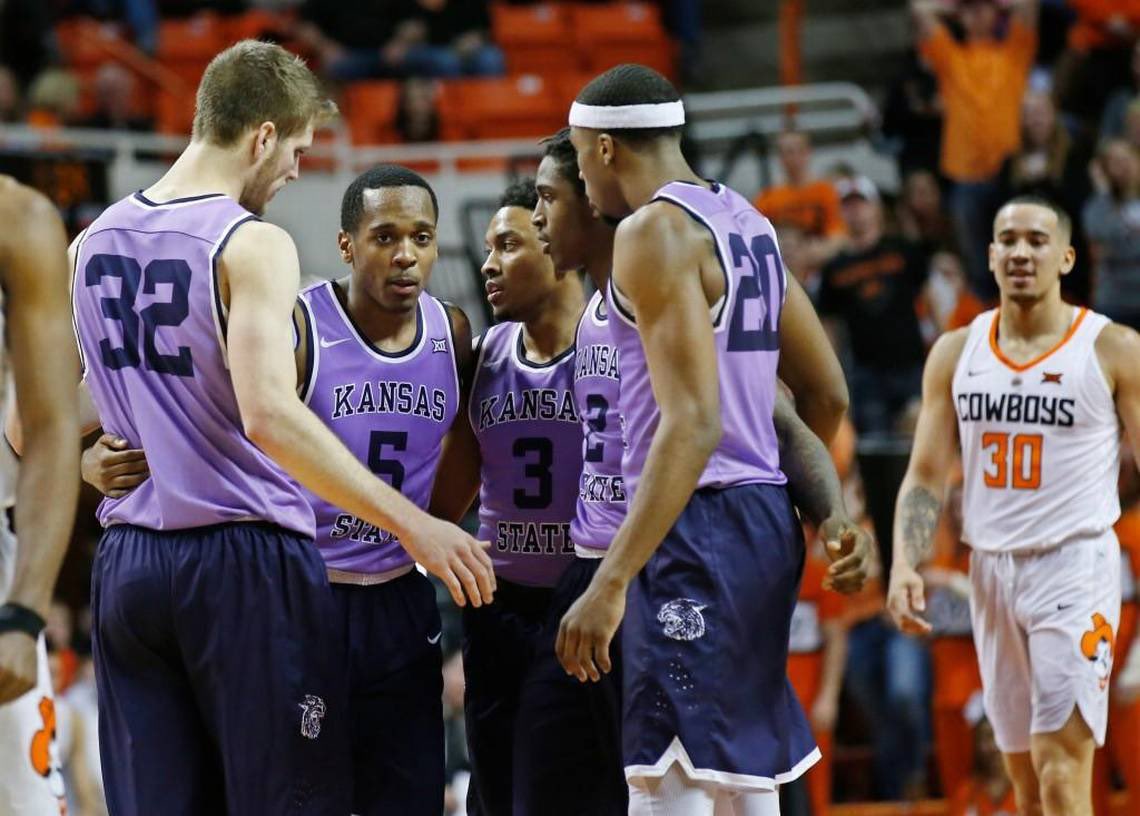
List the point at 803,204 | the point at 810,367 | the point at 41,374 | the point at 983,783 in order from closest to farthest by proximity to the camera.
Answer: the point at 41,374
the point at 810,367
the point at 983,783
the point at 803,204

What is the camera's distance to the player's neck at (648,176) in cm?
484

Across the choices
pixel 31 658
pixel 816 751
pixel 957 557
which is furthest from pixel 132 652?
pixel 957 557

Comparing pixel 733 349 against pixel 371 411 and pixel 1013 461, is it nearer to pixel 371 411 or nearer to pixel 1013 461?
pixel 371 411

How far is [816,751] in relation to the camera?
4879 millimetres

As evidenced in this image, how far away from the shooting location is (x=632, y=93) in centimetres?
480

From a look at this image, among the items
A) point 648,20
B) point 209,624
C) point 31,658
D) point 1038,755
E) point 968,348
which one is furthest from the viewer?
point 648,20

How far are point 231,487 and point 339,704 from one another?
69 cm

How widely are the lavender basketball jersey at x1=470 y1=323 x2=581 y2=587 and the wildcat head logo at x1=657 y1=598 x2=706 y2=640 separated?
3.65ft

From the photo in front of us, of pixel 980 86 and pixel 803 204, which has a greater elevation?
pixel 980 86

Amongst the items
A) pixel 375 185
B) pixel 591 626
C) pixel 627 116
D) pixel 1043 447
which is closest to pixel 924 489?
pixel 1043 447

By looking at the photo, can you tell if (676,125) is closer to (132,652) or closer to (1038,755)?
(132,652)

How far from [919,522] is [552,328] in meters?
2.28

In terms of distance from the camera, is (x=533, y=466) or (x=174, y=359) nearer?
(x=174, y=359)

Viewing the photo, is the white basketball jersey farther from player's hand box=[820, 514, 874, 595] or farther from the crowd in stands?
player's hand box=[820, 514, 874, 595]
